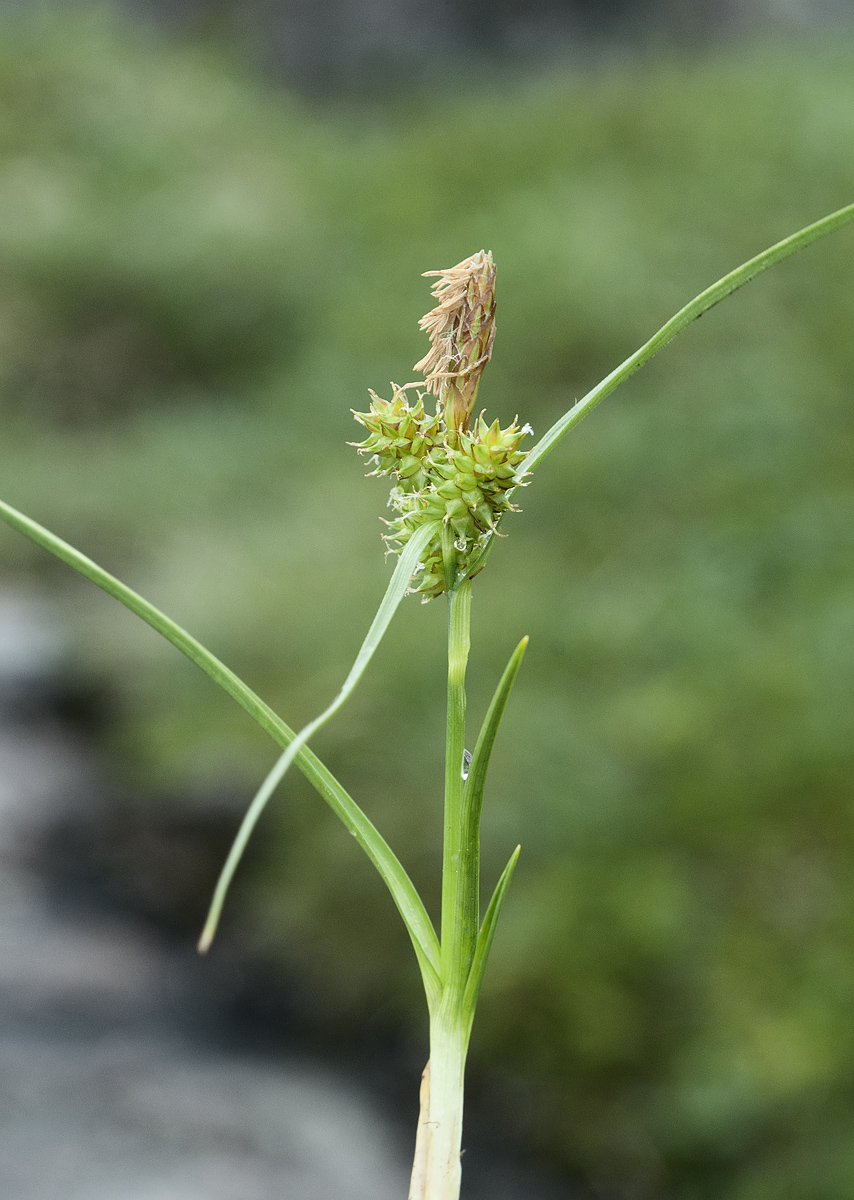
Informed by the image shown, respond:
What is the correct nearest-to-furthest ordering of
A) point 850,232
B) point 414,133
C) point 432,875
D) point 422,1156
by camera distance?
1. point 422,1156
2. point 432,875
3. point 850,232
4. point 414,133

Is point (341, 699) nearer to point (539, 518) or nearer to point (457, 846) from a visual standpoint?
point (457, 846)

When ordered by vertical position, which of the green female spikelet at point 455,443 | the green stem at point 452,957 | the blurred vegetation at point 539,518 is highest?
Result: the blurred vegetation at point 539,518

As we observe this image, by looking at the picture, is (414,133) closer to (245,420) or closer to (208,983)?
(245,420)

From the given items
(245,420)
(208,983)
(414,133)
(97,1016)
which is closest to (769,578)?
(208,983)

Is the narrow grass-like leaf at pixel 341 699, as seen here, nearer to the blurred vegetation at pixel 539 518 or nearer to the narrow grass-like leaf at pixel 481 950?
the narrow grass-like leaf at pixel 481 950

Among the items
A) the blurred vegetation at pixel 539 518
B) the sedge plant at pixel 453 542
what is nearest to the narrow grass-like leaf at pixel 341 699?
the sedge plant at pixel 453 542

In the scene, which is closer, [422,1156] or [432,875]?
[422,1156]
